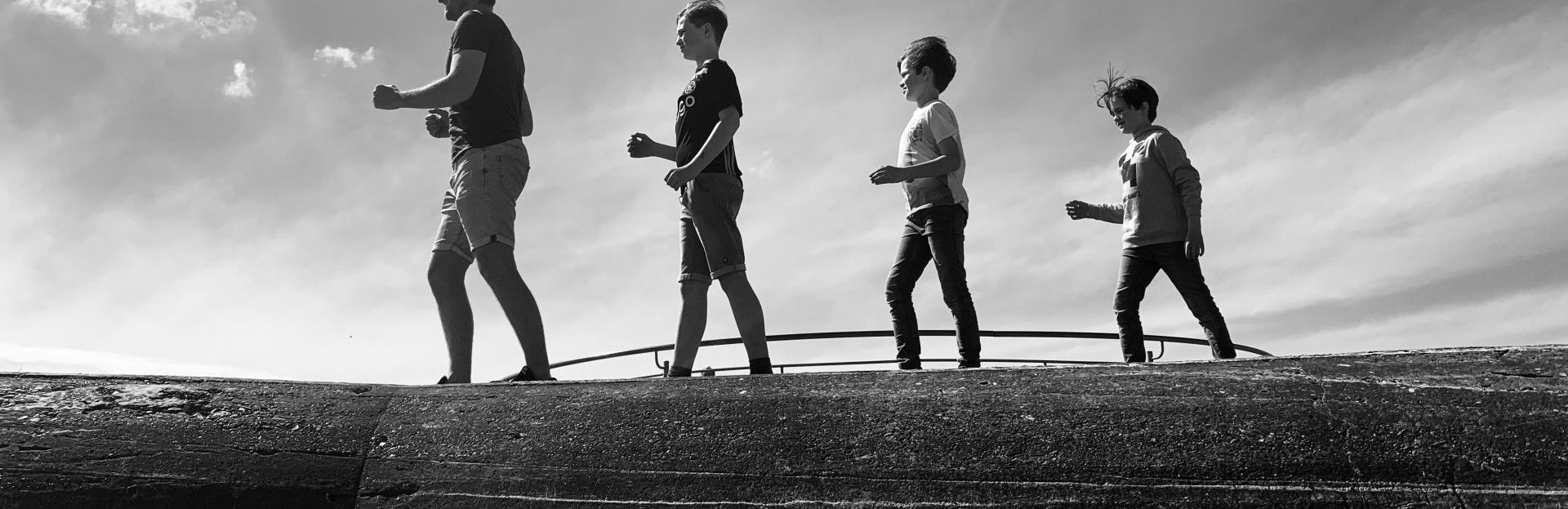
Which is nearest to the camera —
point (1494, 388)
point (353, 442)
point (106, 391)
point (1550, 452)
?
point (1550, 452)

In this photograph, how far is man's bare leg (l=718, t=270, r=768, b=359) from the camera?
13.5 ft

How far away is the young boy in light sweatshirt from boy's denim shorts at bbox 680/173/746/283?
189 centimetres

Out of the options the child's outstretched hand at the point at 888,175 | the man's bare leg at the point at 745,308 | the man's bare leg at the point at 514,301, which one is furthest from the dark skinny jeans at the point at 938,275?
the man's bare leg at the point at 514,301

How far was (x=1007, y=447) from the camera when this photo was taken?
2.37 metres

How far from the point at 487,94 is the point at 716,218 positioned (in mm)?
1093

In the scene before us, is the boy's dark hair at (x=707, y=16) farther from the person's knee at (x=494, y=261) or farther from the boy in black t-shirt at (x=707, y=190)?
the person's knee at (x=494, y=261)

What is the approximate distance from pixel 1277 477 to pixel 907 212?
8.56 feet

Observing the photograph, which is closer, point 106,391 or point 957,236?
point 106,391

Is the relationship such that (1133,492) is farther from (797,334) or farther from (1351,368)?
(797,334)

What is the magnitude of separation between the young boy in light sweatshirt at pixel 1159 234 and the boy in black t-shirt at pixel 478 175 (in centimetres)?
268

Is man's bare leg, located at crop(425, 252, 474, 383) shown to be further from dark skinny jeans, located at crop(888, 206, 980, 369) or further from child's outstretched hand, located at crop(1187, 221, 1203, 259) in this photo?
child's outstretched hand, located at crop(1187, 221, 1203, 259)

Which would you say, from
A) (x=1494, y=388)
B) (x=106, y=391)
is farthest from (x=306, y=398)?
(x=1494, y=388)

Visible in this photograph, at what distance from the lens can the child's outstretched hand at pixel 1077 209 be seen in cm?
530

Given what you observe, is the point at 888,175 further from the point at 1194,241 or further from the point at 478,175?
the point at 478,175
